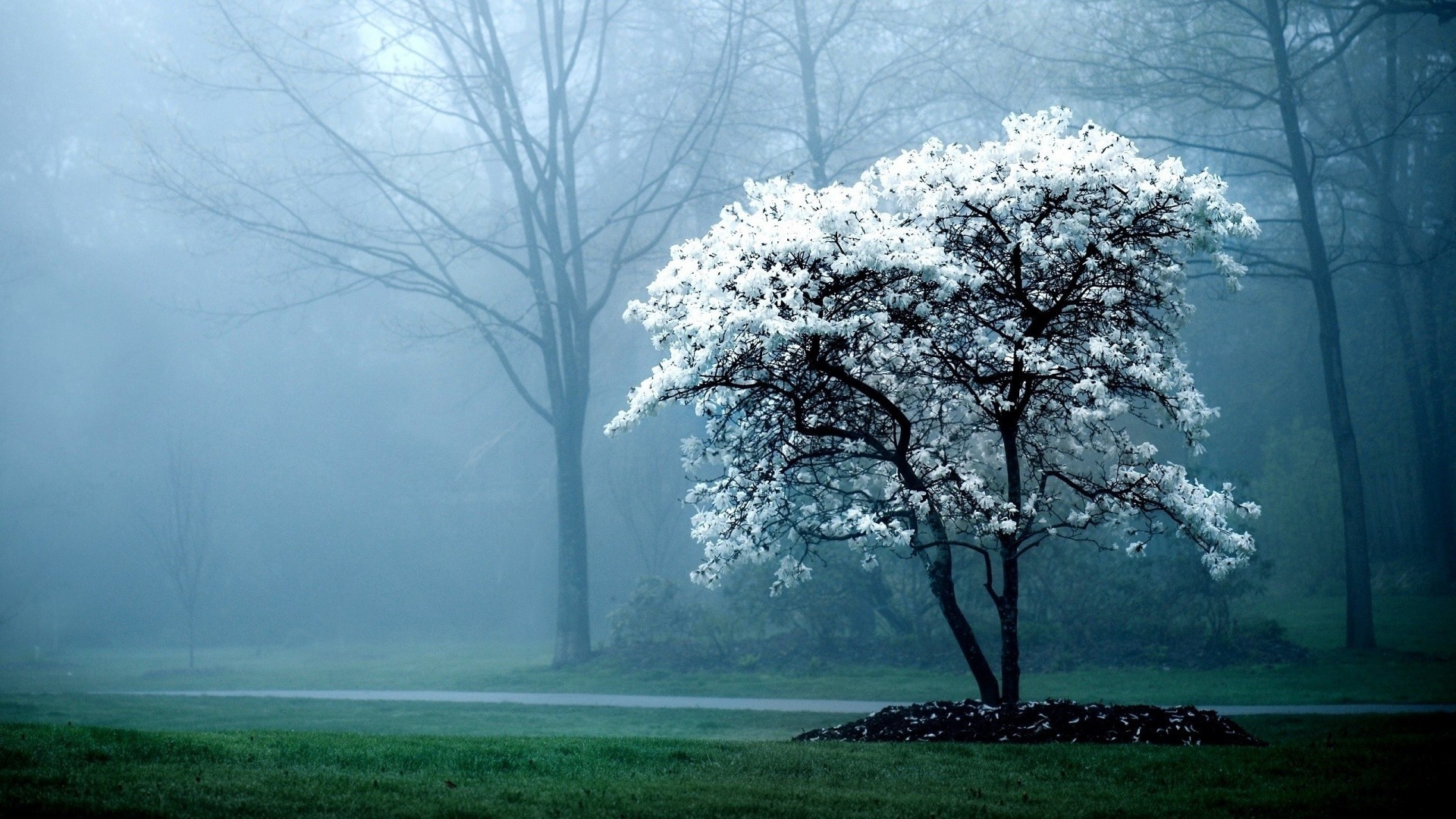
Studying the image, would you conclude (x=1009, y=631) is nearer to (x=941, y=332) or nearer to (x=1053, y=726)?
(x=1053, y=726)

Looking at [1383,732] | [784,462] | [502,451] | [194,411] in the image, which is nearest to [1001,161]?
[784,462]

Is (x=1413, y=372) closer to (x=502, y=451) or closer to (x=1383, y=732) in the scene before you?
(x=1383, y=732)

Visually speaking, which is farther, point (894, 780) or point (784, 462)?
point (784, 462)

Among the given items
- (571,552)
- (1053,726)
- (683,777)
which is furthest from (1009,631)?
(571,552)

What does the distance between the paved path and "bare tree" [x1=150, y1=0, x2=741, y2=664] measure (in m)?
3.93

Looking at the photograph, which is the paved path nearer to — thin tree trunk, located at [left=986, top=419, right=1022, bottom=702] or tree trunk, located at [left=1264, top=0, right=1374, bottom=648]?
thin tree trunk, located at [left=986, top=419, right=1022, bottom=702]

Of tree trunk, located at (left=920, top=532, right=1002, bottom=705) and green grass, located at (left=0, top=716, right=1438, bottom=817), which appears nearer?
green grass, located at (left=0, top=716, right=1438, bottom=817)

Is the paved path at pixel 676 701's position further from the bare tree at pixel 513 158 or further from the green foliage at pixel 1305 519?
the green foliage at pixel 1305 519

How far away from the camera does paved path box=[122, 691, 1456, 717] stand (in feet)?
42.2

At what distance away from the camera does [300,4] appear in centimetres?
3819

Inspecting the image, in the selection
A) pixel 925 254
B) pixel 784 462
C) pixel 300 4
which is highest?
pixel 300 4

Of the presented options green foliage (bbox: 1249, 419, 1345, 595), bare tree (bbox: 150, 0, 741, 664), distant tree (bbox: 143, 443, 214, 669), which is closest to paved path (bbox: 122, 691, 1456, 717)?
bare tree (bbox: 150, 0, 741, 664)

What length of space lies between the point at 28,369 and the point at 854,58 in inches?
1269

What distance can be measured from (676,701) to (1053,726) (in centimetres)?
746
